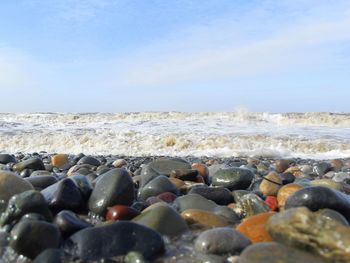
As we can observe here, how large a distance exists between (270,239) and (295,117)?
60.6 ft

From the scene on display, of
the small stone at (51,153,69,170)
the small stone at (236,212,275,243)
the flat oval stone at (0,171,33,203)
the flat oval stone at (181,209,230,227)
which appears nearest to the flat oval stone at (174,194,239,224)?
the flat oval stone at (181,209,230,227)

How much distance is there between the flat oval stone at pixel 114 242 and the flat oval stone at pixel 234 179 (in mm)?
1561

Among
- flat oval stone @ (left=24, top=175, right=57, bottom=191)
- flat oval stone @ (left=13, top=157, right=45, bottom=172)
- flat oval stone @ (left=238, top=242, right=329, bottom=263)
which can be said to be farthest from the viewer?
flat oval stone @ (left=13, top=157, right=45, bottom=172)

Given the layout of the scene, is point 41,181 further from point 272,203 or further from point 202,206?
point 272,203

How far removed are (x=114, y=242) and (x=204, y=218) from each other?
0.68 m

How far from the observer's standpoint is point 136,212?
7.90 feet

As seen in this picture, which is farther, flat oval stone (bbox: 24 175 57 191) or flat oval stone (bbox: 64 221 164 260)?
flat oval stone (bbox: 24 175 57 191)

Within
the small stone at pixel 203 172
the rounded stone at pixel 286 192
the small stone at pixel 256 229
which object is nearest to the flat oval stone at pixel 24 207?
the small stone at pixel 256 229

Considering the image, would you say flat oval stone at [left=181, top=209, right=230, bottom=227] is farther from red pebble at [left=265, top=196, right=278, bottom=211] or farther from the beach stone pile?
red pebble at [left=265, top=196, right=278, bottom=211]

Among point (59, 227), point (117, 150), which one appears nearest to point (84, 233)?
point (59, 227)

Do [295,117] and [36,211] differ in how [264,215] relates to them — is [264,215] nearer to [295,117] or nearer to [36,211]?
[36,211]

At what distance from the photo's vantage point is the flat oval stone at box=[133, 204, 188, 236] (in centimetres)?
218

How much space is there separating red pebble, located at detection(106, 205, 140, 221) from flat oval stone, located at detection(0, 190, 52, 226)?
0.38 metres

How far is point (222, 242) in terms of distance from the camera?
190 centimetres
